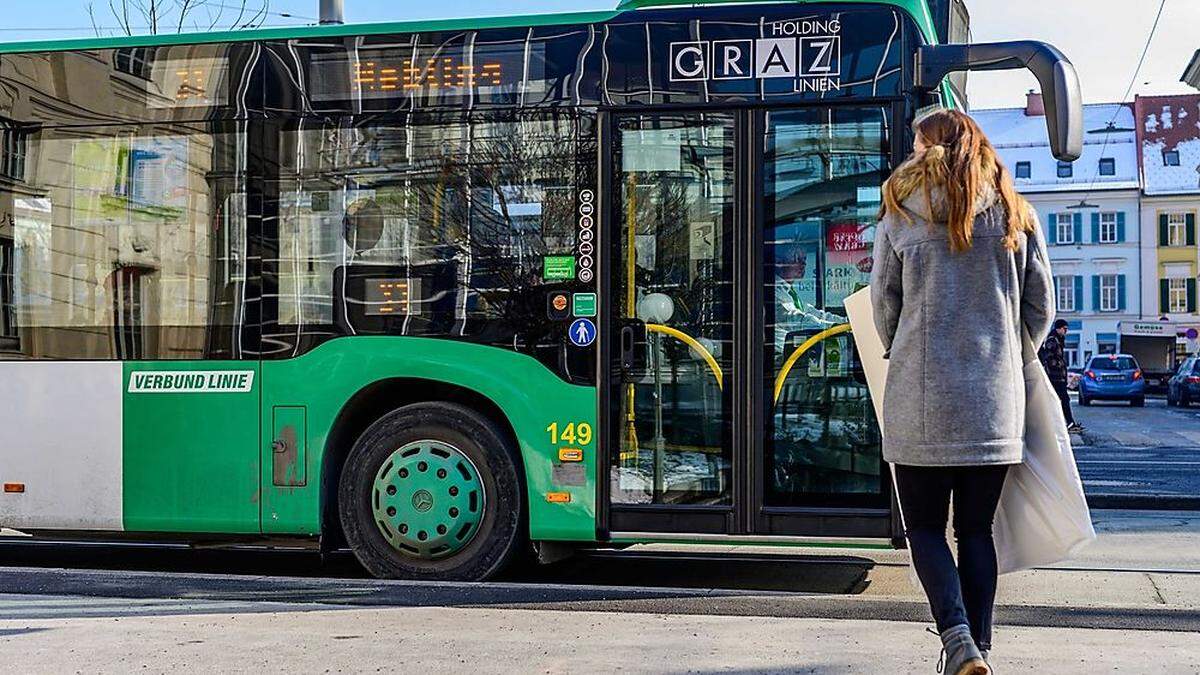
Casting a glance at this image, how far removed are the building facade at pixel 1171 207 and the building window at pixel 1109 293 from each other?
1210 mm

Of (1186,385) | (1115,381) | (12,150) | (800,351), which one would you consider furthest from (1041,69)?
(1115,381)

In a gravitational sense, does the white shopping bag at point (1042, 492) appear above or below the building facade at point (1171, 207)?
below

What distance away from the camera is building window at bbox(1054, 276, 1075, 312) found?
240 feet

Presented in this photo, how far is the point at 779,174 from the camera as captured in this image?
7.08 meters

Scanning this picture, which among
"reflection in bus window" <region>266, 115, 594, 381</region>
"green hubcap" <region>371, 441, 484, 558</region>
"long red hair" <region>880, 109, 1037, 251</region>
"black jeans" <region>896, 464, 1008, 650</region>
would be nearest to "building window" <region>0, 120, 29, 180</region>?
"reflection in bus window" <region>266, 115, 594, 381</region>

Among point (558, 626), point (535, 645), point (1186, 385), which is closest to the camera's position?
point (535, 645)

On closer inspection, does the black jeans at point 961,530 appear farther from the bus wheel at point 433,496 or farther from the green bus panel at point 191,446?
the green bus panel at point 191,446

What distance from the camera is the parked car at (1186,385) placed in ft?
137

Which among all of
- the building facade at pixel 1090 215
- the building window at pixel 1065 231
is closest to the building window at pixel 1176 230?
the building facade at pixel 1090 215

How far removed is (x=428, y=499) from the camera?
7.37 m

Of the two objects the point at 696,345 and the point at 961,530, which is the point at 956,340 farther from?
the point at 696,345

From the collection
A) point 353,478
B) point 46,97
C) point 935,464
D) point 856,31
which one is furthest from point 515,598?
point 46,97

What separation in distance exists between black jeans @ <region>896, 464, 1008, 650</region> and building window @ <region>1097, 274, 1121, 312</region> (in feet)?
236

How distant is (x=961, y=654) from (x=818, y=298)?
9.32 feet
